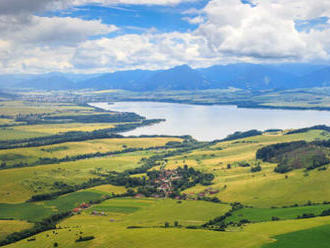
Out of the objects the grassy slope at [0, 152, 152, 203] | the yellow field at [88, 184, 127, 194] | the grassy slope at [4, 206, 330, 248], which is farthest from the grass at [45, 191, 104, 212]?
the grassy slope at [4, 206, 330, 248]

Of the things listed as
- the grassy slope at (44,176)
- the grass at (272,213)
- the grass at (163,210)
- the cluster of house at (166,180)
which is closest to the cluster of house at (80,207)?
the grass at (163,210)

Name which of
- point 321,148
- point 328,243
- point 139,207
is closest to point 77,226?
point 139,207

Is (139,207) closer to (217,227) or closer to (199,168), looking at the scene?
(217,227)

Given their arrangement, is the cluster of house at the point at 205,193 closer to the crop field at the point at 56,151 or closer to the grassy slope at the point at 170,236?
the grassy slope at the point at 170,236

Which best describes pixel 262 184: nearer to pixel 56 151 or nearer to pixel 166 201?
pixel 166 201

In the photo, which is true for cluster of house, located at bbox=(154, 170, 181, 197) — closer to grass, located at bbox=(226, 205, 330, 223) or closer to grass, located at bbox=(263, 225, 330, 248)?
grass, located at bbox=(226, 205, 330, 223)
